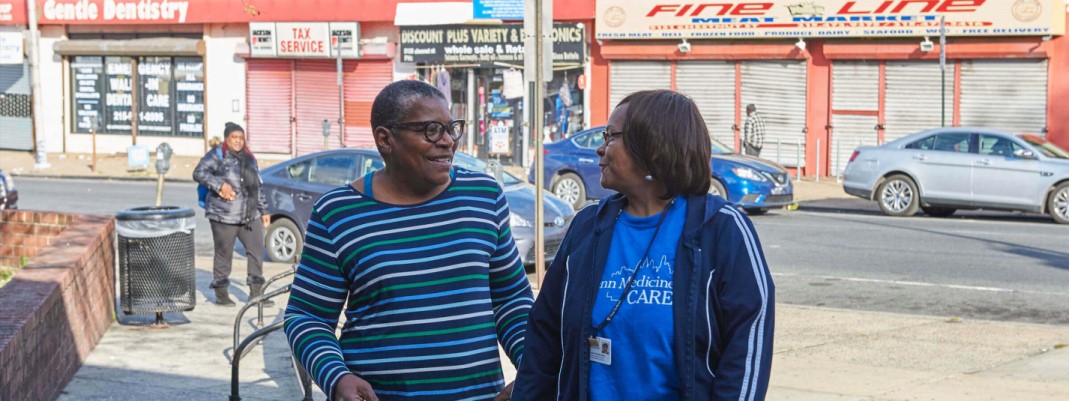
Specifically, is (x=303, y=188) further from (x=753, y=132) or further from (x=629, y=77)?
(x=629, y=77)

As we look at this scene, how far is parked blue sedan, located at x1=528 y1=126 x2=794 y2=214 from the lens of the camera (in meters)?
21.0

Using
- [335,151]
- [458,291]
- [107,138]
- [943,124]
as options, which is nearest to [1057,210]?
[943,124]

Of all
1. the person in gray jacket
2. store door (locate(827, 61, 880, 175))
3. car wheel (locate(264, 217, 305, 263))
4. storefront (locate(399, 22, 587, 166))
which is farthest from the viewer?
storefront (locate(399, 22, 587, 166))

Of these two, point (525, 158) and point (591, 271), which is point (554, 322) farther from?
point (525, 158)

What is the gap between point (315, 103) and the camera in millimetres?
36688

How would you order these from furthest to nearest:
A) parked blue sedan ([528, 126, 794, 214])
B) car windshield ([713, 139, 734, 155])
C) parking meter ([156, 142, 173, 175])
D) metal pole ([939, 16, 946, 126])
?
metal pole ([939, 16, 946, 126])
car windshield ([713, 139, 734, 155])
parked blue sedan ([528, 126, 794, 214])
parking meter ([156, 142, 173, 175])

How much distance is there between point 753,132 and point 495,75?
759 cm

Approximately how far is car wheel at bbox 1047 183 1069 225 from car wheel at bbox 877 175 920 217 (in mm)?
1956

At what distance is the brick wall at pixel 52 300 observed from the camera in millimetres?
6898

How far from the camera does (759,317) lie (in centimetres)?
304

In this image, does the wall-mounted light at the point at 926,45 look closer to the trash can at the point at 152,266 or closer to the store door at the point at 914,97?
the store door at the point at 914,97

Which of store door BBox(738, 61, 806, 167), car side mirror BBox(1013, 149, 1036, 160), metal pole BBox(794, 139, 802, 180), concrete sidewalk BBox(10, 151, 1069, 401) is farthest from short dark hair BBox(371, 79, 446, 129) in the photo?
store door BBox(738, 61, 806, 167)

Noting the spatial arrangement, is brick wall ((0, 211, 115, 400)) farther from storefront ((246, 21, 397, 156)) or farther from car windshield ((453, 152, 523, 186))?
storefront ((246, 21, 397, 156))

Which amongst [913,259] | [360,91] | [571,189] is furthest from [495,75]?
[913,259]
